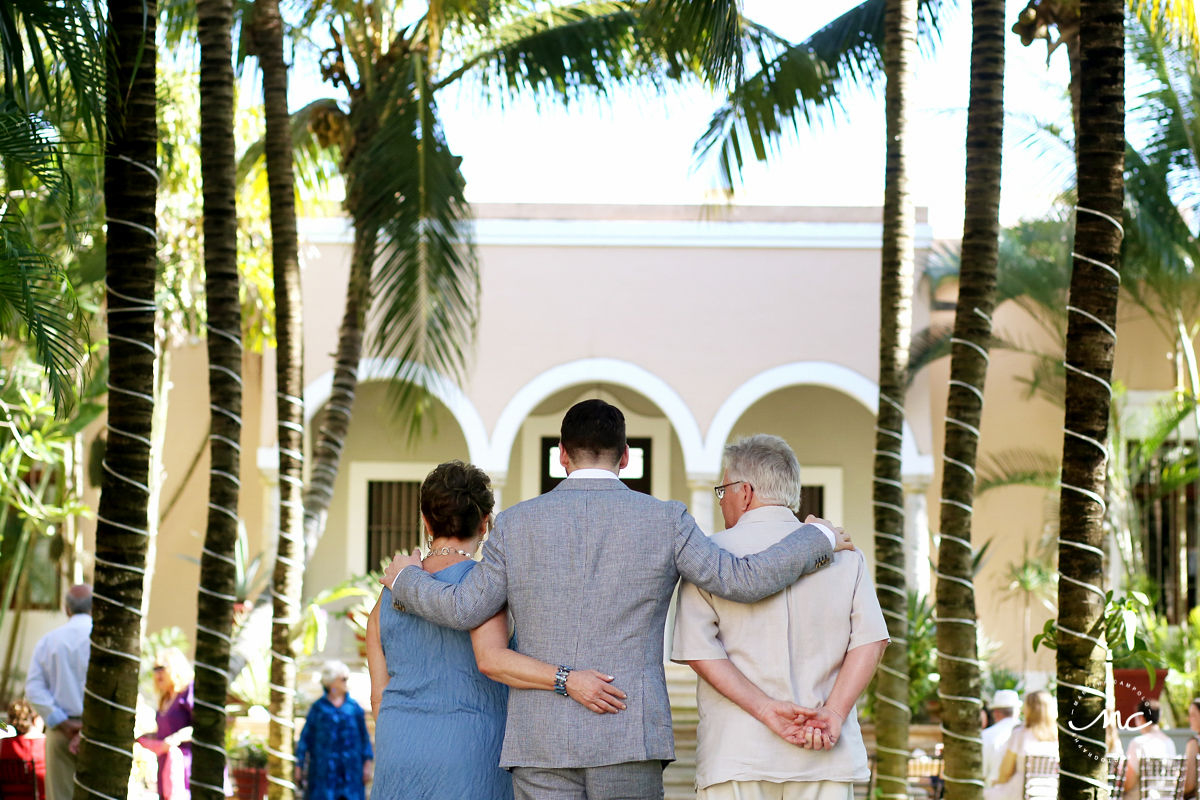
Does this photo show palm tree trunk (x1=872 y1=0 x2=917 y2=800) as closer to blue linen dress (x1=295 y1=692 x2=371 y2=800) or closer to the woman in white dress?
the woman in white dress

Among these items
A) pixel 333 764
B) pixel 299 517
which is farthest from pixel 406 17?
pixel 333 764

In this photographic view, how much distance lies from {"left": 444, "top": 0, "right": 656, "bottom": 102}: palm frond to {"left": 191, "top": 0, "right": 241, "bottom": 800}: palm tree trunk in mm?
4058

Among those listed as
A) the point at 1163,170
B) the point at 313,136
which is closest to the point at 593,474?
the point at 313,136

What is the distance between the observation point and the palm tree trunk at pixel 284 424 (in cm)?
807

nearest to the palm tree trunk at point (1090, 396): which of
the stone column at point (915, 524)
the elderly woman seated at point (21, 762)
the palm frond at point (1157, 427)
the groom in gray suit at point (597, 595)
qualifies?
the groom in gray suit at point (597, 595)

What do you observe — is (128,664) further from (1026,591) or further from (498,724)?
(1026,591)

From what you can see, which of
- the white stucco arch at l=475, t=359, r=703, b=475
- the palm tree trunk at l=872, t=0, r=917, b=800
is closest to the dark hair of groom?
the palm tree trunk at l=872, t=0, r=917, b=800

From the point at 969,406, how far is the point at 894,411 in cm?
129

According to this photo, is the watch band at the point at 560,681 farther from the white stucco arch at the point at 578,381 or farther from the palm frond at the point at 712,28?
the white stucco arch at the point at 578,381

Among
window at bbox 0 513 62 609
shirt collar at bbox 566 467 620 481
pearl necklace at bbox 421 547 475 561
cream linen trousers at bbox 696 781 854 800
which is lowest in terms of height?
window at bbox 0 513 62 609

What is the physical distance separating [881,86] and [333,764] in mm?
5844

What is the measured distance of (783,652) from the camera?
3.57 metres

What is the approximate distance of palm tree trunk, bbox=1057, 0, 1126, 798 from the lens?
4707mm

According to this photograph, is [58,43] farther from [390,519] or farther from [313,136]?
[390,519]
